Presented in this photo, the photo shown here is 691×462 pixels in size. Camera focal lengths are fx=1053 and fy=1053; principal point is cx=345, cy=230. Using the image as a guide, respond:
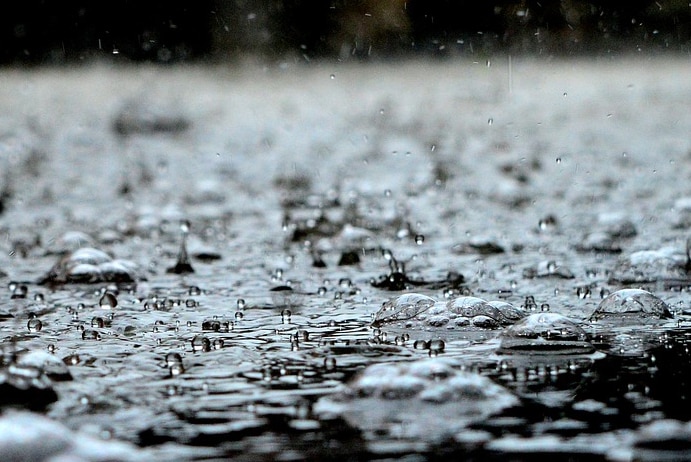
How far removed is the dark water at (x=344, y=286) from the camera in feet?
4.32

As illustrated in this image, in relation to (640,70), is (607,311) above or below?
below

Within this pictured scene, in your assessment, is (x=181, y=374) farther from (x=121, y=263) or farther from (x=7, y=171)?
(x=7, y=171)

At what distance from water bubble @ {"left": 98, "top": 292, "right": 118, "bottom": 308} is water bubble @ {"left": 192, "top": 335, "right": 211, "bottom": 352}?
46 centimetres

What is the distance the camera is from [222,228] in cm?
378

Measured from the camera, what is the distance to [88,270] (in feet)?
8.74

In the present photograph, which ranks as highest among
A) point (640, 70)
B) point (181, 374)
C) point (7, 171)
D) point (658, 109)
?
point (640, 70)

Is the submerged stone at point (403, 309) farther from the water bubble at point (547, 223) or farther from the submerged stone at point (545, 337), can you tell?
the water bubble at point (547, 223)

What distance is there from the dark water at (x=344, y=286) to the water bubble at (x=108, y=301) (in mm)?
12

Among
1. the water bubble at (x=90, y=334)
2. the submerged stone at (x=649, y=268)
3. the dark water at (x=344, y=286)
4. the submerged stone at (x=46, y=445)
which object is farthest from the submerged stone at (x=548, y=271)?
the submerged stone at (x=46, y=445)

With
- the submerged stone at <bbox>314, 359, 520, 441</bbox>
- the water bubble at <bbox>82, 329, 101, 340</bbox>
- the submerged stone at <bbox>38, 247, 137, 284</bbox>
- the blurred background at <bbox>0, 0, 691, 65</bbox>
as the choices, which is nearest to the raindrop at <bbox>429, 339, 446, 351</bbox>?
the submerged stone at <bbox>314, 359, 520, 441</bbox>

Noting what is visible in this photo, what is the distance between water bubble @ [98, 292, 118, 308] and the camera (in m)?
2.31

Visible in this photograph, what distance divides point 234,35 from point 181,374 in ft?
→ 26.5

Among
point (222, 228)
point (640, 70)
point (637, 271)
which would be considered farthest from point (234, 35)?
point (637, 271)

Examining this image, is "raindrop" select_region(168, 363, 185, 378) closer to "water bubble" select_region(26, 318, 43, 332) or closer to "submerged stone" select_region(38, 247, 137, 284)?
"water bubble" select_region(26, 318, 43, 332)
